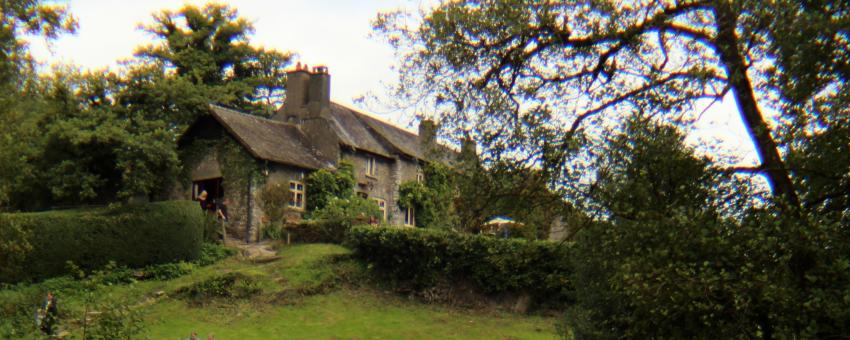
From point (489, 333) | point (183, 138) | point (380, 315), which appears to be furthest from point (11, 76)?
point (183, 138)

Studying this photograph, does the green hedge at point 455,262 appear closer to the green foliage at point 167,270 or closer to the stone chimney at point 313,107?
the green foliage at point 167,270

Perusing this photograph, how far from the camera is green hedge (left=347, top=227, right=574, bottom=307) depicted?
26.5 meters

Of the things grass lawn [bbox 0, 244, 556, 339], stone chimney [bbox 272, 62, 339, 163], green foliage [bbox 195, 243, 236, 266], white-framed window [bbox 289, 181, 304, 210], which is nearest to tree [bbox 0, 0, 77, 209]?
grass lawn [bbox 0, 244, 556, 339]

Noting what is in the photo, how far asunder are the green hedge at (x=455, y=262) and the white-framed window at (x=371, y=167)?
13294 mm

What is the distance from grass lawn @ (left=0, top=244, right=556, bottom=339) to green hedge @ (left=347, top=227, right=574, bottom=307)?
2.95 ft

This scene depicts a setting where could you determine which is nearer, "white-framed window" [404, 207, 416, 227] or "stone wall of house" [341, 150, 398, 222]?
"stone wall of house" [341, 150, 398, 222]

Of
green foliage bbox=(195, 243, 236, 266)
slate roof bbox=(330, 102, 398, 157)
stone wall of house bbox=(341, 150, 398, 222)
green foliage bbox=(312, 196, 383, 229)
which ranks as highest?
slate roof bbox=(330, 102, 398, 157)

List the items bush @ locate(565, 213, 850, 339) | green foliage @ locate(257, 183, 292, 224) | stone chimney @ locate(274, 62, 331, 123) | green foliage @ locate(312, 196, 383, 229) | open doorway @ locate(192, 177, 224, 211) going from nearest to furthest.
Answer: bush @ locate(565, 213, 850, 339)
green foliage @ locate(312, 196, 383, 229)
green foliage @ locate(257, 183, 292, 224)
open doorway @ locate(192, 177, 224, 211)
stone chimney @ locate(274, 62, 331, 123)

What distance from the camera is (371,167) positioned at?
1678 inches

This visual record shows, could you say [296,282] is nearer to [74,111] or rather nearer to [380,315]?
[380,315]

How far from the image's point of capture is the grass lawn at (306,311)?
23.1m

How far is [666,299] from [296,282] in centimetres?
1865

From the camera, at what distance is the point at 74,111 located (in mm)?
37406

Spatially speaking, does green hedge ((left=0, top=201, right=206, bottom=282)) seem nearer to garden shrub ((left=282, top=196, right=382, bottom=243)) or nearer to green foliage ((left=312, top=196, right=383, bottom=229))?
garden shrub ((left=282, top=196, right=382, bottom=243))
